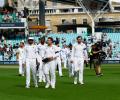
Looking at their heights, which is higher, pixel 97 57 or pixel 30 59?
pixel 30 59

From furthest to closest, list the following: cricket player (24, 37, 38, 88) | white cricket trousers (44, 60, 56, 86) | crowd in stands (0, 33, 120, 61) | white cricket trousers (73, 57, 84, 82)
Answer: crowd in stands (0, 33, 120, 61) < white cricket trousers (73, 57, 84, 82) < cricket player (24, 37, 38, 88) < white cricket trousers (44, 60, 56, 86)

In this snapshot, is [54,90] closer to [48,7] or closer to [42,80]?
[42,80]

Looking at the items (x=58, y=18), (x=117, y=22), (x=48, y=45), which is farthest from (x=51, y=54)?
(x=58, y=18)

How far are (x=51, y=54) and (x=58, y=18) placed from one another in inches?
3892

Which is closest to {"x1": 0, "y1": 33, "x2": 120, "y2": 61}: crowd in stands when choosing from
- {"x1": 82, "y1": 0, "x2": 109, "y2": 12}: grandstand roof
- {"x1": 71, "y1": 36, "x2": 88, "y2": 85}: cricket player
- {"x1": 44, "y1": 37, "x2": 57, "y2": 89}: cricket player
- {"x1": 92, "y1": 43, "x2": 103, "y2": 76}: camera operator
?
{"x1": 82, "y1": 0, "x2": 109, "y2": 12}: grandstand roof

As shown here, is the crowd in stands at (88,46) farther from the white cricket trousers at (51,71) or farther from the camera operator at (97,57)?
the white cricket trousers at (51,71)

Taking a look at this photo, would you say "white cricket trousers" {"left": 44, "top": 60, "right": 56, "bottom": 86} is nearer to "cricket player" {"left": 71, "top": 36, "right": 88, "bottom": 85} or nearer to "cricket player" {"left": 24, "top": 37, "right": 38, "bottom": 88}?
"cricket player" {"left": 24, "top": 37, "right": 38, "bottom": 88}

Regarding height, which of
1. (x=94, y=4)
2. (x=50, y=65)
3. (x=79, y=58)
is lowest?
(x=50, y=65)

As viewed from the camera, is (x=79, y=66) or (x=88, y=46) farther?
(x=88, y=46)

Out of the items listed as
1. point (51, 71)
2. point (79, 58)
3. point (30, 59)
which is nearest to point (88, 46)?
point (79, 58)

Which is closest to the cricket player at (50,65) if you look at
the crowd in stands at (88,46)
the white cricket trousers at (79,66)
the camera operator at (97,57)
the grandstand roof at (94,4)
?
the white cricket trousers at (79,66)

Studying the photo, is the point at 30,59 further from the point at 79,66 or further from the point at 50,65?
the point at 79,66

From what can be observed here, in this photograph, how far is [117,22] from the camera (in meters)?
103

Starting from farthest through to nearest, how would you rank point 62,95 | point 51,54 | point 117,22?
point 117,22
point 51,54
point 62,95
